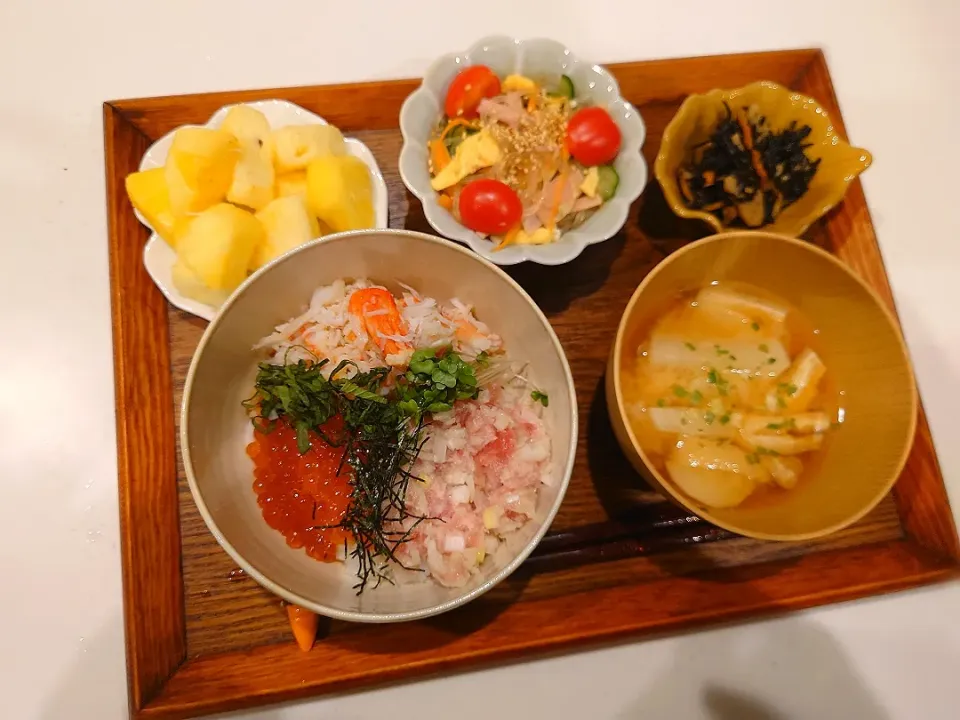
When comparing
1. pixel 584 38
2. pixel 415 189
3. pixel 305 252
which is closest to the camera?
pixel 305 252

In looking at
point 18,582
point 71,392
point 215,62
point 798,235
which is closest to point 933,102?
point 798,235

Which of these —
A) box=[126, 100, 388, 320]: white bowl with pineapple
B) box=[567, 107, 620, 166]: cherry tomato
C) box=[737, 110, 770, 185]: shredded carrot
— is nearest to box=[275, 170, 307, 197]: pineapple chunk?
box=[126, 100, 388, 320]: white bowl with pineapple

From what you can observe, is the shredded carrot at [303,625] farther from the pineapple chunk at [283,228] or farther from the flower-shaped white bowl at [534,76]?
the flower-shaped white bowl at [534,76]

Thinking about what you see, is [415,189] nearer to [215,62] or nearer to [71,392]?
[215,62]

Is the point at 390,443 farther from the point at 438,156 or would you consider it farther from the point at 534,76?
the point at 534,76

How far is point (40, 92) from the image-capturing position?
6.46 ft

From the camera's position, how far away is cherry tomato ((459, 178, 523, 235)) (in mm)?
1704

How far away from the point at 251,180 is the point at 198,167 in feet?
0.41

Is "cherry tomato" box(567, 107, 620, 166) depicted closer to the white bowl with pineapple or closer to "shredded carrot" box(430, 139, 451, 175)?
"shredded carrot" box(430, 139, 451, 175)

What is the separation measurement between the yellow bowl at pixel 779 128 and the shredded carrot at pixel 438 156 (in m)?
0.57

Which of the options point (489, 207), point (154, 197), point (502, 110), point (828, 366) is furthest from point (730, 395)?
point (154, 197)

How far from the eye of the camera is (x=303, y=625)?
1.52m

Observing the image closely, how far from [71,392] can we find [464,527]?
1.11 m

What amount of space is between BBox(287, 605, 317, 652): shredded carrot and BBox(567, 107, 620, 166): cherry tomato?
1.37m
